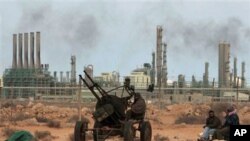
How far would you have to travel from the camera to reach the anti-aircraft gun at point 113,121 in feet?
50.2

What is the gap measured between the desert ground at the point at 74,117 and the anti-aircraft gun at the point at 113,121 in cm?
714

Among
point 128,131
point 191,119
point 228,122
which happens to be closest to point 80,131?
point 128,131

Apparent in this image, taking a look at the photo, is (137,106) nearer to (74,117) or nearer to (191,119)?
(74,117)

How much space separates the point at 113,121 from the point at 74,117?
16515 millimetres

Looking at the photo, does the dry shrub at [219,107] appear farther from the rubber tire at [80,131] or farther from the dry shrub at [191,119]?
the rubber tire at [80,131]

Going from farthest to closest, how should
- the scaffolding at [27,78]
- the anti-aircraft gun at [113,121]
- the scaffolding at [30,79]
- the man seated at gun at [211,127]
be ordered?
the scaffolding at [27,78], the scaffolding at [30,79], the man seated at gun at [211,127], the anti-aircraft gun at [113,121]

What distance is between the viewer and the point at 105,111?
15.3 meters

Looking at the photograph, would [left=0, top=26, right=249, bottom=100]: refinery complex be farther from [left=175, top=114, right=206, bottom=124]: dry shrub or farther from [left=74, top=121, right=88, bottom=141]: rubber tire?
[left=74, top=121, right=88, bottom=141]: rubber tire

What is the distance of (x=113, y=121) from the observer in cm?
1585

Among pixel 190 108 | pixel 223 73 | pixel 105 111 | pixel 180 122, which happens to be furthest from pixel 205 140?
pixel 223 73

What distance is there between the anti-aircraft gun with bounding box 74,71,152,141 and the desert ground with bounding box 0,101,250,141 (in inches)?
281

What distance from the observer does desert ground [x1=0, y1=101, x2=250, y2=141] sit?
87.2 feet

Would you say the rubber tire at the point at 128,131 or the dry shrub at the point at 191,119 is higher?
the rubber tire at the point at 128,131

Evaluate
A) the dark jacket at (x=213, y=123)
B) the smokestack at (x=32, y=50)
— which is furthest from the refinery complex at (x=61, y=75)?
the dark jacket at (x=213, y=123)
